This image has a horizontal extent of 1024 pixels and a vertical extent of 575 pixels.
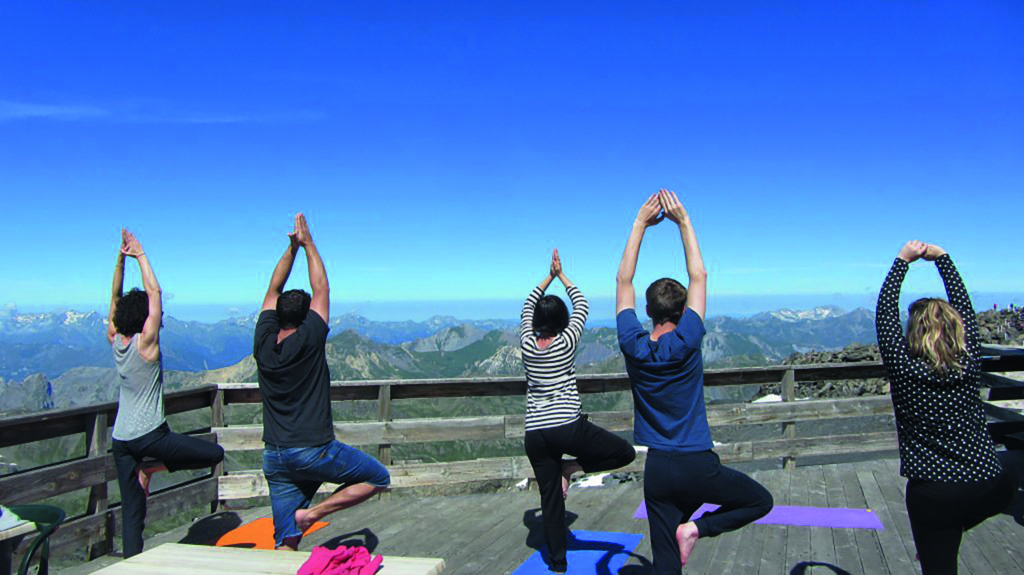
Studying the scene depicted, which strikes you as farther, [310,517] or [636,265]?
[310,517]

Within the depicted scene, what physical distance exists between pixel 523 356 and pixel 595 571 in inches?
62.1

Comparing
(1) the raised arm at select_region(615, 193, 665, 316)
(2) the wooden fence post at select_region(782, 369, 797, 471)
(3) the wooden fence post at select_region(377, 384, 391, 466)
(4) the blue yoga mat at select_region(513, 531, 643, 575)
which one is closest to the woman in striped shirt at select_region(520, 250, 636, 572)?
(4) the blue yoga mat at select_region(513, 531, 643, 575)

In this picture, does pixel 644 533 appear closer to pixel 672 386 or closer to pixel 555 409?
pixel 555 409

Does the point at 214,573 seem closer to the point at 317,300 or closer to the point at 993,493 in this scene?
the point at 317,300

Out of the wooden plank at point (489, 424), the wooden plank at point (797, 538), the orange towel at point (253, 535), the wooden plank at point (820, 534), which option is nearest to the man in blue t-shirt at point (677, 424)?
the wooden plank at point (797, 538)

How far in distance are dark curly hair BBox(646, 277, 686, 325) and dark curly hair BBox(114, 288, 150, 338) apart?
3.34 metres

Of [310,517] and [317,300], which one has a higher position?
[317,300]

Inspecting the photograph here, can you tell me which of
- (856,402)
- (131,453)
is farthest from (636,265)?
(856,402)

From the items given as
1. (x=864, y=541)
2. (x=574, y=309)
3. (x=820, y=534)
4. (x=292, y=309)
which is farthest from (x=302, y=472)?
(x=864, y=541)

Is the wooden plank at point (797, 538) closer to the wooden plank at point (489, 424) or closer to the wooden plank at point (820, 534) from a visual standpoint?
the wooden plank at point (820, 534)

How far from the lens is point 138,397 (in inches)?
194

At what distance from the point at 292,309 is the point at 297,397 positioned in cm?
52

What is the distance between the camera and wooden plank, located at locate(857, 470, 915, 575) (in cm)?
510

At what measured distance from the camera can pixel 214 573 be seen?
2.95m
